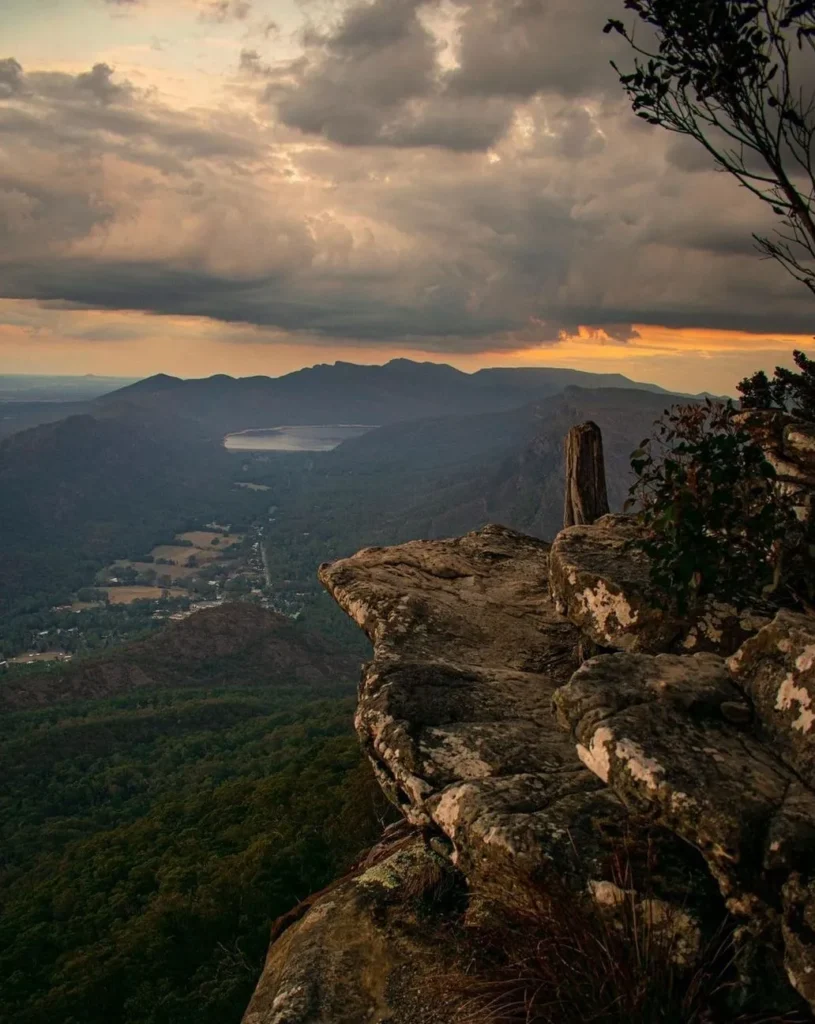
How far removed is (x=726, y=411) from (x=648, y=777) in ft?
16.9

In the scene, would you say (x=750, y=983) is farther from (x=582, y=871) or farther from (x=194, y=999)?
(x=194, y=999)

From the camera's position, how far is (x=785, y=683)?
598cm

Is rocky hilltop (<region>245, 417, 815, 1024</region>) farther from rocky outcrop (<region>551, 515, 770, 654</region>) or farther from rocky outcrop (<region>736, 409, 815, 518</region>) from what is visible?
rocky outcrop (<region>736, 409, 815, 518</region>)

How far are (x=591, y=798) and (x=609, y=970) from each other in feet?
4.82

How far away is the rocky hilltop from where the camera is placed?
17.0ft

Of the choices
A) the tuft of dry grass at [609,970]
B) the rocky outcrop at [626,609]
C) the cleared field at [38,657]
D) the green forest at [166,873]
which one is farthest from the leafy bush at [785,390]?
the cleared field at [38,657]

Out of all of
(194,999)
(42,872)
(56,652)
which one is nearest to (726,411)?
(194,999)

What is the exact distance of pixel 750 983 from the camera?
5.06 meters

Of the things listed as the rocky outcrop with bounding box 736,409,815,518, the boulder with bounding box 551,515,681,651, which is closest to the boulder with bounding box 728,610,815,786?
the boulder with bounding box 551,515,681,651

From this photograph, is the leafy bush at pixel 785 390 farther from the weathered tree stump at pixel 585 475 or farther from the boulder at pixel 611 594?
the weathered tree stump at pixel 585 475

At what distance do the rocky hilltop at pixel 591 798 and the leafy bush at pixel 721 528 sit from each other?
35 centimetres

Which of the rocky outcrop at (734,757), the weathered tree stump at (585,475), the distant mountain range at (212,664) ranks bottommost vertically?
the distant mountain range at (212,664)

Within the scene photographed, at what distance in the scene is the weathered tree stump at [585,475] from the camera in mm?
14289

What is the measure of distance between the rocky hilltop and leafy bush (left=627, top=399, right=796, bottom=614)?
0.35m
